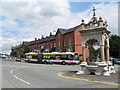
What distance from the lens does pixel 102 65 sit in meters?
13.4

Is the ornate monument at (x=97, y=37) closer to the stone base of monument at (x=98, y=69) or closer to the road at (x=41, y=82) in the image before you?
→ the stone base of monument at (x=98, y=69)

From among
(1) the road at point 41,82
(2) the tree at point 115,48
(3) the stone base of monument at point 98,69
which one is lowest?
(1) the road at point 41,82

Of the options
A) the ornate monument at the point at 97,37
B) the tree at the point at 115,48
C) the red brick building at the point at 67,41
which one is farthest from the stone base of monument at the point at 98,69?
the tree at the point at 115,48

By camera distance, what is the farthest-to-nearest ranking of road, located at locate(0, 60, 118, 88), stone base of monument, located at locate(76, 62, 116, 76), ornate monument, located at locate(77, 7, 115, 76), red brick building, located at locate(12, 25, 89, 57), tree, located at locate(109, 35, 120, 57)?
tree, located at locate(109, 35, 120, 57)
red brick building, located at locate(12, 25, 89, 57)
ornate monument, located at locate(77, 7, 115, 76)
stone base of monument, located at locate(76, 62, 116, 76)
road, located at locate(0, 60, 118, 88)

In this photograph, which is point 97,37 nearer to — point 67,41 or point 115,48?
point 67,41

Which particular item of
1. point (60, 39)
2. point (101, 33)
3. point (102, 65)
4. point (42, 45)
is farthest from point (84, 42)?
point (42, 45)

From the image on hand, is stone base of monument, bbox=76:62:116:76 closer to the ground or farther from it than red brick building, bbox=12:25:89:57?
closer to the ground

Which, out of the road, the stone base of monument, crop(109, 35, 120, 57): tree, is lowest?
the road

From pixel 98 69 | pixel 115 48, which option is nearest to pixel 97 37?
pixel 98 69

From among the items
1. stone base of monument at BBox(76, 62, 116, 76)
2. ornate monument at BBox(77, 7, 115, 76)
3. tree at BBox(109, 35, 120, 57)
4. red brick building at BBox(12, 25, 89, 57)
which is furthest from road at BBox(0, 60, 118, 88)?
tree at BBox(109, 35, 120, 57)

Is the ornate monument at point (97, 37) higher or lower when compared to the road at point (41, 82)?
higher

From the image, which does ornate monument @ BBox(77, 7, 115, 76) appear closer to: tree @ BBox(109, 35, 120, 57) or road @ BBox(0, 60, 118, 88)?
road @ BBox(0, 60, 118, 88)

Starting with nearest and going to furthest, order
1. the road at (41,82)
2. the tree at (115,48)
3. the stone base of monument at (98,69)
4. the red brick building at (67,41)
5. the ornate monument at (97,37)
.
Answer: the road at (41,82)
the stone base of monument at (98,69)
the ornate monument at (97,37)
the red brick building at (67,41)
the tree at (115,48)

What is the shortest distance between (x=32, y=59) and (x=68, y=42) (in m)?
12.3
